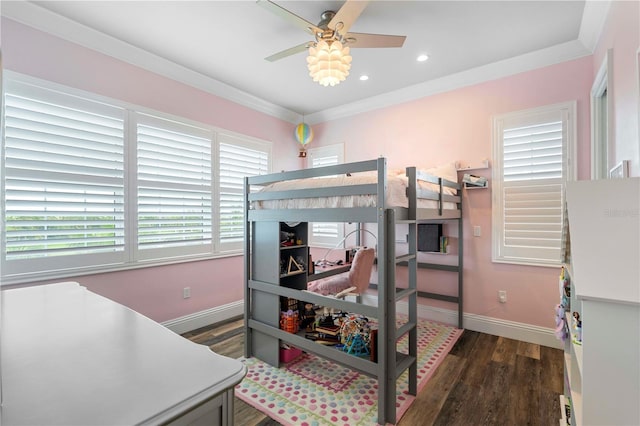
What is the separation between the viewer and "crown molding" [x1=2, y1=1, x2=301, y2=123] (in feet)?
7.45

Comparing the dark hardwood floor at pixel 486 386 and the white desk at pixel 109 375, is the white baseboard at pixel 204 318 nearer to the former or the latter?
the dark hardwood floor at pixel 486 386

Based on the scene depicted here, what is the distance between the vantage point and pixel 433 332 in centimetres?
323

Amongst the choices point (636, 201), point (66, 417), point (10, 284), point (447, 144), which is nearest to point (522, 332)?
point (447, 144)

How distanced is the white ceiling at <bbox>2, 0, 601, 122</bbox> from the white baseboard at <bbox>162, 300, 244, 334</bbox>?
2540 mm

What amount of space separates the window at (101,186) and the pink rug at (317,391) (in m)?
1.56

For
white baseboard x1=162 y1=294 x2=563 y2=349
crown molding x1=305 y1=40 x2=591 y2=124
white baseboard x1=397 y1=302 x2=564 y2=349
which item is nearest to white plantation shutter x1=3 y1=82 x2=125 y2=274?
white baseboard x1=162 y1=294 x2=563 y2=349

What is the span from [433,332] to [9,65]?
4.34 metres

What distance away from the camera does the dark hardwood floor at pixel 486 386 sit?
6.33ft

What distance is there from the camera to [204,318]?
3.39 meters

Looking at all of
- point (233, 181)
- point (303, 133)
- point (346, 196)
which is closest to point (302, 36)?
point (346, 196)

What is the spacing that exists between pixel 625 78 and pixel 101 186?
3.86 meters

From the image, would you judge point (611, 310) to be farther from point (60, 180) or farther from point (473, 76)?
point (60, 180)

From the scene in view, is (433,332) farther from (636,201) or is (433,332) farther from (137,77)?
(137,77)

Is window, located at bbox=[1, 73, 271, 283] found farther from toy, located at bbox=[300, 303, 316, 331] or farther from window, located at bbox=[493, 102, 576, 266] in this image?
window, located at bbox=[493, 102, 576, 266]
